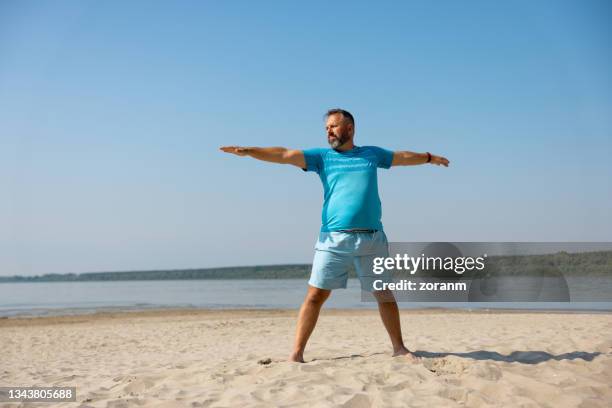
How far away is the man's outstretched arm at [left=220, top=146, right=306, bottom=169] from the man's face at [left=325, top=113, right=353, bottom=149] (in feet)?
0.98

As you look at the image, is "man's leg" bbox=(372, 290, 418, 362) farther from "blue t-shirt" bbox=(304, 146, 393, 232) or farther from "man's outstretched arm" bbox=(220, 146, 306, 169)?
"man's outstretched arm" bbox=(220, 146, 306, 169)

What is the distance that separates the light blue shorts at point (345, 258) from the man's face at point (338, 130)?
0.79m

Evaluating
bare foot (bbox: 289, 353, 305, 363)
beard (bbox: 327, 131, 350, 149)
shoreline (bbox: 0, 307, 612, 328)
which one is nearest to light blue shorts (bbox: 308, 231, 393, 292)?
bare foot (bbox: 289, 353, 305, 363)

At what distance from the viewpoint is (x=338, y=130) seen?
454cm

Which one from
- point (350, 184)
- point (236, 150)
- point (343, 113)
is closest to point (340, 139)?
point (343, 113)

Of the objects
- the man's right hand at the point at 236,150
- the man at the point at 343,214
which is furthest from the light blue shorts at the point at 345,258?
the man's right hand at the point at 236,150

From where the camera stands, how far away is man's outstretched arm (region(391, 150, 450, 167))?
4695mm

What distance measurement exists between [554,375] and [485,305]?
45.3 feet

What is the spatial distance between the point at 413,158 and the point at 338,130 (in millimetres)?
738

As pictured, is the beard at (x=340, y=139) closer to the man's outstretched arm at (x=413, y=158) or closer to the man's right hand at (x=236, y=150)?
the man's outstretched arm at (x=413, y=158)

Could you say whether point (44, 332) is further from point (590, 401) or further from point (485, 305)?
point (485, 305)

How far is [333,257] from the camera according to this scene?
14.4 ft

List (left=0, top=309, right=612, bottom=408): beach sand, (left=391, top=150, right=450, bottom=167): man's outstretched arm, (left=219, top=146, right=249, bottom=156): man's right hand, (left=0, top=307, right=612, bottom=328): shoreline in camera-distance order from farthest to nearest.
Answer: (left=0, top=307, right=612, bottom=328): shoreline
(left=391, top=150, right=450, bottom=167): man's outstretched arm
(left=219, top=146, right=249, bottom=156): man's right hand
(left=0, top=309, right=612, bottom=408): beach sand

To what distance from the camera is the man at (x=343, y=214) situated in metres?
4.38
